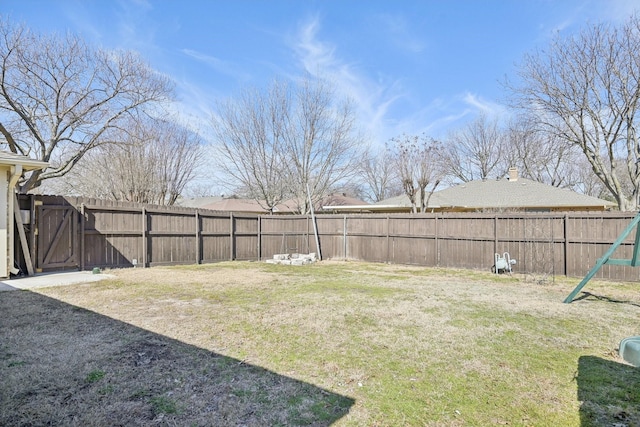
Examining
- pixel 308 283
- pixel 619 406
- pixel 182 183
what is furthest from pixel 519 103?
pixel 182 183

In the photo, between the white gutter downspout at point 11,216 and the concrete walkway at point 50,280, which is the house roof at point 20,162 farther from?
the concrete walkway at point 50,280

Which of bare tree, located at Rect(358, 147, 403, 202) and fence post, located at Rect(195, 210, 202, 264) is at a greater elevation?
bare tree, located at Rect(358, 147, 403, 202)

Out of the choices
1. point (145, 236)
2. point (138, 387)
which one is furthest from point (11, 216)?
point (138, 387)

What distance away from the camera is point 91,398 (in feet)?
7.79

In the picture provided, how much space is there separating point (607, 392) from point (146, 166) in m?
16.6

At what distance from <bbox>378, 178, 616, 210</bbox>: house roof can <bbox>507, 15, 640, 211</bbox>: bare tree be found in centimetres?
250

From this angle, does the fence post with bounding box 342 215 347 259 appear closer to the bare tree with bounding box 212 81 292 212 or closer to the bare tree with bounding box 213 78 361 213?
the bare tree with bounding box 213 78 361 213

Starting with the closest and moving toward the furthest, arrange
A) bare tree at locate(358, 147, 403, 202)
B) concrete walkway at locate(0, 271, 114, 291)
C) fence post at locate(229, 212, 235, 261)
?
1. concrete walkway at locate(0, 271, 114, 291)
2. fence post at locate(229, 212, 235, 261)
3. bare tree at locate(358, 147, 403, 202)

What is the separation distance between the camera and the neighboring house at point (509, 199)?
1421cm

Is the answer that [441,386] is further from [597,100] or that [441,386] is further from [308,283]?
[597,100]

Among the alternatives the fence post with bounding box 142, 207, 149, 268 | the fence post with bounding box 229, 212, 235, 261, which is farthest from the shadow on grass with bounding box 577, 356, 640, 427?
the fence post with bounding box 229, 212, 235, 261

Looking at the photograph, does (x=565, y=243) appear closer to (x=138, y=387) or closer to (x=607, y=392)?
(x=607, y=392)

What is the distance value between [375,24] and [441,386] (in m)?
11.5

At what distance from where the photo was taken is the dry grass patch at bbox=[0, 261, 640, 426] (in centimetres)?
228
